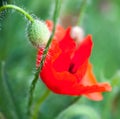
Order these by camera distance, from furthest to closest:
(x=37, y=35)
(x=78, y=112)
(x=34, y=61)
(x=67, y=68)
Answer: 1. (x=34, y=61)
2. (x=78, y=112)
3. (x=67, y=68)
4. (x=37, y=35)

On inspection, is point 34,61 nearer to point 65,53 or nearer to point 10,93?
point 10,93

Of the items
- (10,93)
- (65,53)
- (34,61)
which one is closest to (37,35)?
(65,53)

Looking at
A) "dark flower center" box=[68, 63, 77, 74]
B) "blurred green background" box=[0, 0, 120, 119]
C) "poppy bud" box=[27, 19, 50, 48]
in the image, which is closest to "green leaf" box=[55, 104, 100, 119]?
"blurred green background" box=[0, 0, 120, 119]

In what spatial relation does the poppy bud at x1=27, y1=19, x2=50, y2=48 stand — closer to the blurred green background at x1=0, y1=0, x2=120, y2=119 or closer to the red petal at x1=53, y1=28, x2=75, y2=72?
the blurred green background at x1=0, y1=0, x2=120, y2=119

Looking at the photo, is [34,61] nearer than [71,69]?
No

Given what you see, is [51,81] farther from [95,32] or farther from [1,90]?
[95,32]
